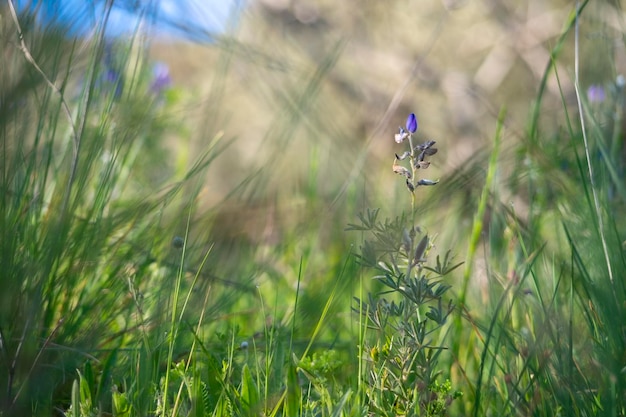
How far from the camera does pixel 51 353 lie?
3.86ft

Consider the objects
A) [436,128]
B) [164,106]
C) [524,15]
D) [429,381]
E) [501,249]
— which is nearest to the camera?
[429,381]

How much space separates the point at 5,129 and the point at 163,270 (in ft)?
1.86

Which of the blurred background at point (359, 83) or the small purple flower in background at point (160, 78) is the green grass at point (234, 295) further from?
the small purple flower in background at point (160, 78)

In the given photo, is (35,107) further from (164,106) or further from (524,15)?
(524,15)

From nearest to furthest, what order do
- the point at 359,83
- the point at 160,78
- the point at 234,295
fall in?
1. the point at 234,295
2. the point at 160,78
3. the point at 359,83

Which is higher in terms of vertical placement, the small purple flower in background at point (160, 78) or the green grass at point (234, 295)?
the small purple flower in background at point (160, 78)

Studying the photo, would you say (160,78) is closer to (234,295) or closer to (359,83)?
(234,295)

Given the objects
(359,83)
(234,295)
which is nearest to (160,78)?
(234,295)

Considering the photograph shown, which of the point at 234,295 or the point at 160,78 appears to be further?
the point at 160,78

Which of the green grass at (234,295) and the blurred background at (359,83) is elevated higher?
the blurred background at (359,83)

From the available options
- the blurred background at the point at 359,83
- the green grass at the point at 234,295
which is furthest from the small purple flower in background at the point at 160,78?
the green grass at the point at 234,295

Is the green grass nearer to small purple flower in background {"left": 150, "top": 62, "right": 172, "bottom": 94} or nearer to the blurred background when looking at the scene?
the blurred background

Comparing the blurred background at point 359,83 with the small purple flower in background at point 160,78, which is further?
the small purple flower in background at point 160,78

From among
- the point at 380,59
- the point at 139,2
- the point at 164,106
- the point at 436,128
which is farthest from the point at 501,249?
the point at 436,128
